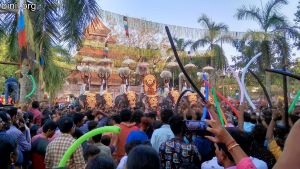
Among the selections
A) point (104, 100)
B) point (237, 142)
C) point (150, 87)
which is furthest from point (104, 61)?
point (237, 142)

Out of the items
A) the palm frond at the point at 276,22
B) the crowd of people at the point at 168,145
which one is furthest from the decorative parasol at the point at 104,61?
the crowd of people at the point at 168,145

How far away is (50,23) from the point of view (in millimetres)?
12617

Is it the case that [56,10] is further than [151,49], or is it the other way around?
[151,49]

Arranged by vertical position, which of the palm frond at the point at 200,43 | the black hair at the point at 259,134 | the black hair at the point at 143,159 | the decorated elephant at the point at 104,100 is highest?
the palm frond at the point at 200,43

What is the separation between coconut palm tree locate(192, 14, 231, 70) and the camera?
31188mm

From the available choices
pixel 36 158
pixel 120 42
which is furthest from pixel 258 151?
pixel 120 42

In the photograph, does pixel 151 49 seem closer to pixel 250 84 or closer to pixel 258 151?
pixel 250 84

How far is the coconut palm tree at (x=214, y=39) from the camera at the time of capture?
3119 cm

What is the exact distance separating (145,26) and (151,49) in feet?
31.0

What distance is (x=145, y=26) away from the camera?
1174 inches

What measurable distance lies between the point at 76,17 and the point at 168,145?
8.61 meters

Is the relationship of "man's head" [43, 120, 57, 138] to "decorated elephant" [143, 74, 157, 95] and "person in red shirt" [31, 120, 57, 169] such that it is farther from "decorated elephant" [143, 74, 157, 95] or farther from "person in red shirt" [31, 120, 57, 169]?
"decorated elephant" [143, 74, 157, 95]

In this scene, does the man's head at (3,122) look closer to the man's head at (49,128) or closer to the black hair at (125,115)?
the man's head at (49,128)

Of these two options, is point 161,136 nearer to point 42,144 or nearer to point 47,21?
point 42,144
